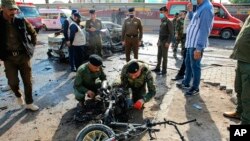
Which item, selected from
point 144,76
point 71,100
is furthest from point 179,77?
point 71,100

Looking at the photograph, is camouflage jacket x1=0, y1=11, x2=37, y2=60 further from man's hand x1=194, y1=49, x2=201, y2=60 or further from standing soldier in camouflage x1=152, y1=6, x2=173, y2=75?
standing soldier in camouflage x1=152, y1=6, x2=173, y2=75

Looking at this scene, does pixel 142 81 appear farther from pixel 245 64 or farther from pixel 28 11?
pixel 28 11

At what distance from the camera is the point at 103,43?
10.4 m

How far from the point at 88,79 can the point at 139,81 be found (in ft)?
3.28

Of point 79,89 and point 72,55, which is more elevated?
point 72,55

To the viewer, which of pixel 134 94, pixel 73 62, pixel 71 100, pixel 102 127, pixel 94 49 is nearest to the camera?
pixel 102 127

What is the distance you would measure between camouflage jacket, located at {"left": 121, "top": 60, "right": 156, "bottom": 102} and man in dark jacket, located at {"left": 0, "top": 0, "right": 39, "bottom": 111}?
1816 mm

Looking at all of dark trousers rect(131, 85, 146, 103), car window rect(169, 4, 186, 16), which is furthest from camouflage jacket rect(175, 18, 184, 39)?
car window rect(169, 4, 186, 16)

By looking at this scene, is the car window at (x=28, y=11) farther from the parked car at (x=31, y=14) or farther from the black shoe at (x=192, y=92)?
the black shoe at (x=192, y=92)

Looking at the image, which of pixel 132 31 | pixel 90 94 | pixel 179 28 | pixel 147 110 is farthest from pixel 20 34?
pixel 179 28

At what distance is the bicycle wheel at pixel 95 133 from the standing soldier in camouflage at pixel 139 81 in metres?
1.15

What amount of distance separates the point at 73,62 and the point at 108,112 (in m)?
4.83

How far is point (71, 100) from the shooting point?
5.71 m

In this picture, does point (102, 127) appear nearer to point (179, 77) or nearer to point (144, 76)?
point (144, 76)
